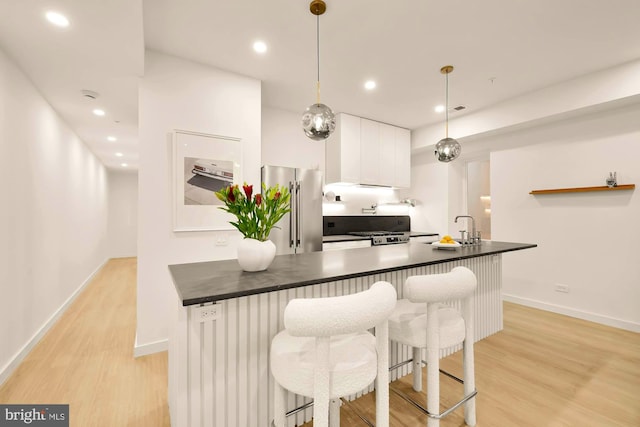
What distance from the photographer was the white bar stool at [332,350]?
3.43ft

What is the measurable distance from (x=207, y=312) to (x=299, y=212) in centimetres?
235

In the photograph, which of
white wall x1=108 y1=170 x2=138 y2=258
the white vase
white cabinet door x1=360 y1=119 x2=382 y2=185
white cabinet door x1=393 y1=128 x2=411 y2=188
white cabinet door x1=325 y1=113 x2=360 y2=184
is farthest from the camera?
white wall x1=108 y1=170 x2=138 y2=258

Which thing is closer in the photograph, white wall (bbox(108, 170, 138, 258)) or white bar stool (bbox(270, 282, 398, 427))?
white bar stool (bbox(270, 282, 398, 427))

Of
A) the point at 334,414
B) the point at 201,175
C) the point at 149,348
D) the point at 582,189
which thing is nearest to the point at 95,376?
the point at 149,348

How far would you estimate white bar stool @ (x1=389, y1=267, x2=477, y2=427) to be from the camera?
1.49 meters

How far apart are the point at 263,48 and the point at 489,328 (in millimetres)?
3702

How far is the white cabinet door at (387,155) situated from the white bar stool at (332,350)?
12.4ft

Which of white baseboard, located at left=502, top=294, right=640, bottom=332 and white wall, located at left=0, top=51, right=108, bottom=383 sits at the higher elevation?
white wall, located at left=0, top=51, right=108, bottom=383

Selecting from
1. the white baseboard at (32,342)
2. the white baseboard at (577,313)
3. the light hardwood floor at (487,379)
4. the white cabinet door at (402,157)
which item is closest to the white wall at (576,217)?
the white baseboard at (577,313)

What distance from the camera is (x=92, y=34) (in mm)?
2068

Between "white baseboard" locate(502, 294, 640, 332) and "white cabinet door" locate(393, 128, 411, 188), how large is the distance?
2.44 meters

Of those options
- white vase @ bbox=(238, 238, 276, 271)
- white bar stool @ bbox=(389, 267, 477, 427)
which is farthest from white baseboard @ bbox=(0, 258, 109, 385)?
white bar stool @ bbox=(389, 267, 477, 427)

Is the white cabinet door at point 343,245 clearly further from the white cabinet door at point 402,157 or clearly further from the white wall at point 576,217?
the white wall at point 576,217

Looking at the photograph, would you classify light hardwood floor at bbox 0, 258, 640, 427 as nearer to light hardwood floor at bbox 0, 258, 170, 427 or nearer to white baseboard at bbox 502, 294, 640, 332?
light hardwood floor at bbox 0, 258, 170, 427
